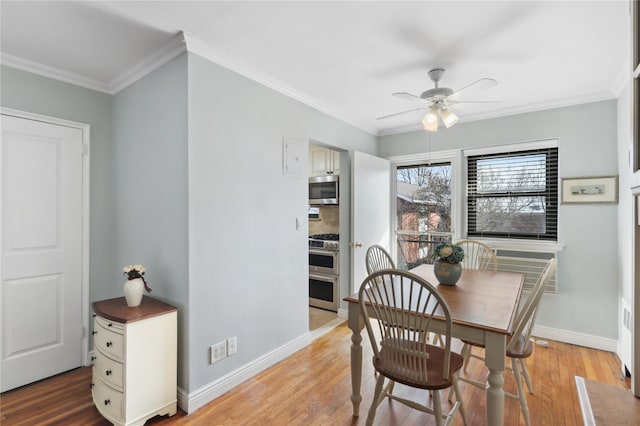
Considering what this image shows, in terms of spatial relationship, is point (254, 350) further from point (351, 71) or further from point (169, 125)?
point (351, 71)

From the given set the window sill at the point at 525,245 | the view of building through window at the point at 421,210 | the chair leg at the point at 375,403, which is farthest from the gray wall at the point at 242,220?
the window sill at the point at 525,245

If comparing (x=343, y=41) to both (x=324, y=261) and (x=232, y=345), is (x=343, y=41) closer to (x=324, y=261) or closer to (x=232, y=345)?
(x=232, y=345)

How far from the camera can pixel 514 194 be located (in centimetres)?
351

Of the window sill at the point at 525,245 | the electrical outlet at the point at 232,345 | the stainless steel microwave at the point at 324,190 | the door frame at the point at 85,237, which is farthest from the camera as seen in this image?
the stainless steel microwave at the point at 324,190

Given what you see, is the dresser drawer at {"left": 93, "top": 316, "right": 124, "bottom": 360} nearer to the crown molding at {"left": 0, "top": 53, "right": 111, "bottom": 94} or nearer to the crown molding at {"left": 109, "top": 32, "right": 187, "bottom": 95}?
the crown molding at {"left": 109, "top": 32, "right": 187, "bottom": 95}

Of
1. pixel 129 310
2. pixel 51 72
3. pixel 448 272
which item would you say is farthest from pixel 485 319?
pixel 51 72

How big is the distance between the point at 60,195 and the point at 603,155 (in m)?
4.78

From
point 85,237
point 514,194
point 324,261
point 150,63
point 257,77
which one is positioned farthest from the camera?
point 324,261

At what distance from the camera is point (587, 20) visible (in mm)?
1872

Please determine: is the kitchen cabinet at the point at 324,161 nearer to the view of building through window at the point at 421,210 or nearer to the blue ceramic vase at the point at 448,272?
the view of building through window at the point at 421,210

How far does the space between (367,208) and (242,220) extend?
1819 millimetres

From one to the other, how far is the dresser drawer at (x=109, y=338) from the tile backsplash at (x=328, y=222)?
3155mm

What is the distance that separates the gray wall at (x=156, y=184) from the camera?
2131 millimetres

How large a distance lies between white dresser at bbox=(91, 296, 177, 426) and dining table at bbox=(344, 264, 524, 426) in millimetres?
1172
